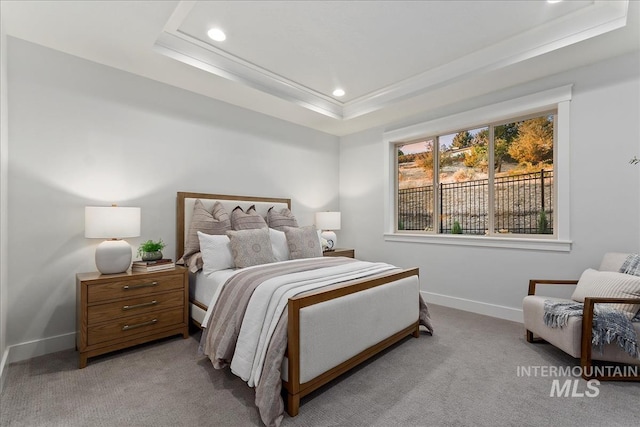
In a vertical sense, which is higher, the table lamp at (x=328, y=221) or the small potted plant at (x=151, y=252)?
the table lamp at (x=328, y=221)

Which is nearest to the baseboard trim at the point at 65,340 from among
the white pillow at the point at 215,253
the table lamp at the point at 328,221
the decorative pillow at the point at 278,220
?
the white pillow at the point at 215,253

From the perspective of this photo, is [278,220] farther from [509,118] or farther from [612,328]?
[612,328]

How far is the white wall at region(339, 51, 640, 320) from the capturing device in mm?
2768

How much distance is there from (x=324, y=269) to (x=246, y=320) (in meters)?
0.86

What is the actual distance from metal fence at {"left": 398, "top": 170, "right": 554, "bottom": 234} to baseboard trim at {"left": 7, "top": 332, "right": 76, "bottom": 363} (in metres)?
4.14

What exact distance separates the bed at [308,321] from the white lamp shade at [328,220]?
1550 millimetres

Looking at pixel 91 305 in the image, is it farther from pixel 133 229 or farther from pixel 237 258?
pixel 237 258

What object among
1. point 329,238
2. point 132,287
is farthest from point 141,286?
point 329,238

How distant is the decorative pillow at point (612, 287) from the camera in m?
2.18

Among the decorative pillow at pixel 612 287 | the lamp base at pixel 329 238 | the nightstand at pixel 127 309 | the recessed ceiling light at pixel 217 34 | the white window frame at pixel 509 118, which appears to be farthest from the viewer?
the lamp base at pixel 329 238

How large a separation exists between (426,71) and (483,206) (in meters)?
1.81

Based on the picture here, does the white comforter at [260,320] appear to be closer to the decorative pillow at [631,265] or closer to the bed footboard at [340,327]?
the bed footboard at [340,327]

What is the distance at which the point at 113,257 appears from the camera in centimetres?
260

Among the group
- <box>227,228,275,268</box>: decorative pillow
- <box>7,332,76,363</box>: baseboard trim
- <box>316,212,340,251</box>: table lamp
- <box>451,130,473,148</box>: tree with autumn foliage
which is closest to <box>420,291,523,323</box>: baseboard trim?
<box>316,212,340,251</box>: table lamp
